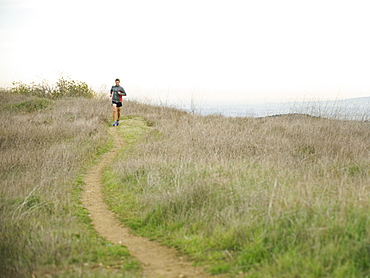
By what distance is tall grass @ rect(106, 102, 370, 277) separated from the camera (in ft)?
14.7

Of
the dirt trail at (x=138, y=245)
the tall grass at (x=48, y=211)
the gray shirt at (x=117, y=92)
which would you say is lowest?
the dirt trail at (x=138, y=245)

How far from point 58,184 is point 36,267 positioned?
4217mm

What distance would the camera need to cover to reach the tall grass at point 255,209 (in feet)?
14.7

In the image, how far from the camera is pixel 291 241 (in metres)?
4.83

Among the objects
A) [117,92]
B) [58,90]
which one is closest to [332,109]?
[117,92]

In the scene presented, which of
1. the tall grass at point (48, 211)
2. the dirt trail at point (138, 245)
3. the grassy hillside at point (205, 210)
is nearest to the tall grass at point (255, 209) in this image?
the grassy hillside at point (205, 210)

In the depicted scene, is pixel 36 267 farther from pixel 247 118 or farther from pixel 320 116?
pixel 247 118

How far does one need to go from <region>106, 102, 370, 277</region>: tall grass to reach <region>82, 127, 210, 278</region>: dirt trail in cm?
21

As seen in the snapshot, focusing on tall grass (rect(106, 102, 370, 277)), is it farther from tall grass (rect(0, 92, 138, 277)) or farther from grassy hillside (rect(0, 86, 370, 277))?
tall grass (rect(0, 92, 138, 277))

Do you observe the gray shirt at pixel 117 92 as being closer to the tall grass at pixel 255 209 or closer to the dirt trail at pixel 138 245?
the tall grass at pixel 255 209

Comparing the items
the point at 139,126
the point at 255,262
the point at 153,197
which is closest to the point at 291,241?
the point at 255,262

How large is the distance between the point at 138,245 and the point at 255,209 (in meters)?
1.97

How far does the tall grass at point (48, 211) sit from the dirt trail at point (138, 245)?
0.21 m

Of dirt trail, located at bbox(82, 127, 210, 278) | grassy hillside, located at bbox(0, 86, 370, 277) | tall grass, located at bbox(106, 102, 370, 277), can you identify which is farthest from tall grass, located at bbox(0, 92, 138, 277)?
tall grass, located at bbox(106, 102, 370, 277)
